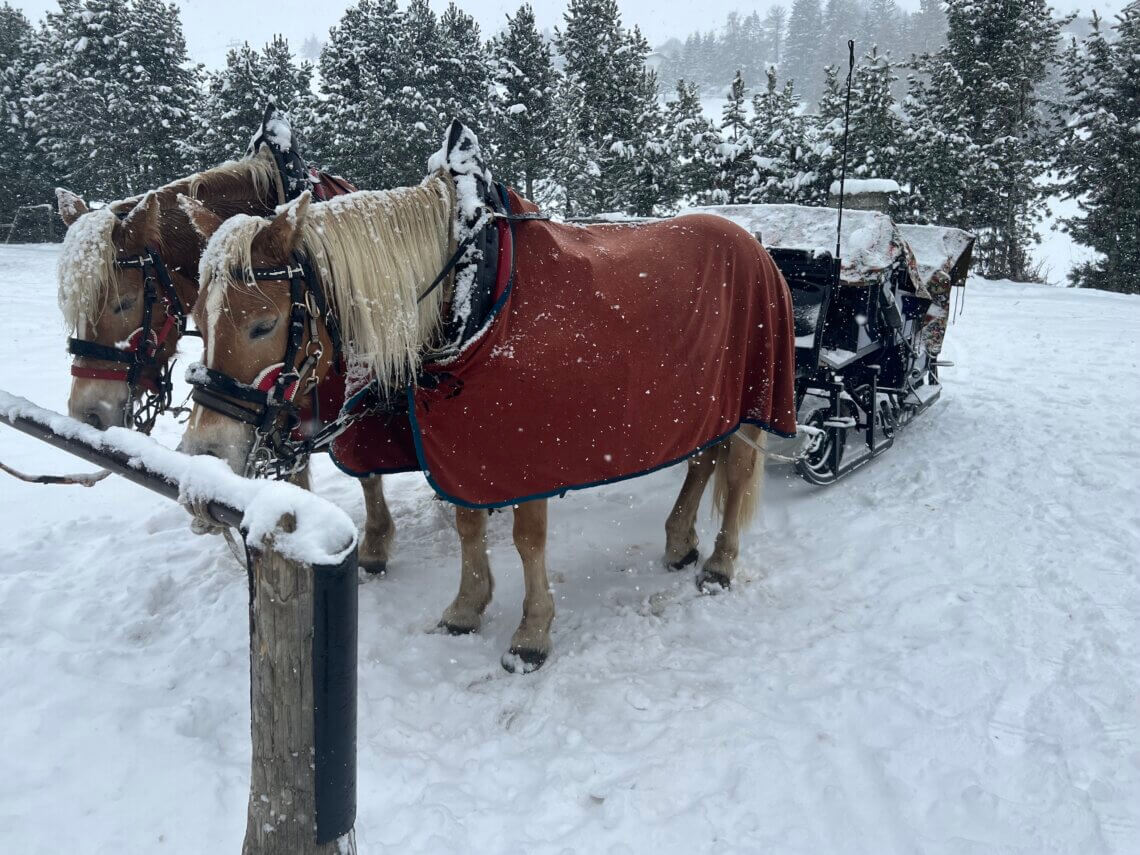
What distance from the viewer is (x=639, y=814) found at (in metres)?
2.12

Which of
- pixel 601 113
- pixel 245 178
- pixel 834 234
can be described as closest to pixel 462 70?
pixel 601 113

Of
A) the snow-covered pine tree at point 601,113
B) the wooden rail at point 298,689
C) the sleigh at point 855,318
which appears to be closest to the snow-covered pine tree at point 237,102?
the snow-covered pine tree at point 601,113

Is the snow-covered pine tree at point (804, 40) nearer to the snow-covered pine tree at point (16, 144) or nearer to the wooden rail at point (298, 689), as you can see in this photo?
the snow-covered pine tree at point (16, 144)

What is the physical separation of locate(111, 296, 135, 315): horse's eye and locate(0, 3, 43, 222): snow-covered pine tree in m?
27.2

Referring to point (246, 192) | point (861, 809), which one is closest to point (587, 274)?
point (246, 192)

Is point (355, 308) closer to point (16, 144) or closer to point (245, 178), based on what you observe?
point (245, 178)

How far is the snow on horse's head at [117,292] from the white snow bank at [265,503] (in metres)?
1.66

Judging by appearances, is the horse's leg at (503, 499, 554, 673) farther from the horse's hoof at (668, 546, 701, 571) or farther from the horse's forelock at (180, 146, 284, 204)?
the horse's forelock at (180, 146, 284, 204)

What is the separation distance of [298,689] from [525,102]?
22.8 m

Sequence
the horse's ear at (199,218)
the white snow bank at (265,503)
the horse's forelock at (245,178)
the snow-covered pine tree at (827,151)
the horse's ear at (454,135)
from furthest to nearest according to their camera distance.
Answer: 1. the snow-covered pine tree at (827,151)
2. the horse's forelock at (245,178)
3. the horse's ear at (454,135)
4. the horse's ear at (199,218)
5. the white snow bank at (265,503)

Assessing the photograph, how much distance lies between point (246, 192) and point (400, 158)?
20.0m

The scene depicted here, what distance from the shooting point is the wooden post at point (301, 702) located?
Result: 117cm

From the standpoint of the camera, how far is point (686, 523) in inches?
151

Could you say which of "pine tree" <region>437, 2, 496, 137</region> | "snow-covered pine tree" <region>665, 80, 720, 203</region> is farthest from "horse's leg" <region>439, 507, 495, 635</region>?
"pine tree" <region>437, 2, 496, 137</region>
